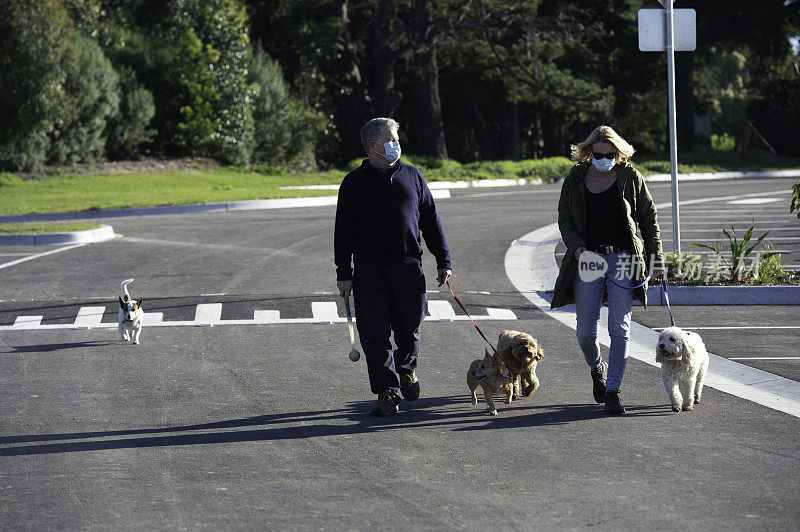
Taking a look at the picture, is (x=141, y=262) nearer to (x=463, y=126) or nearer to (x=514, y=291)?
(x=514, y=291)

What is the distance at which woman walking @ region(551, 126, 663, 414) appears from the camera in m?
7.06

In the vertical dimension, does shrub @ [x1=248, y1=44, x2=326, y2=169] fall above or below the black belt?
above

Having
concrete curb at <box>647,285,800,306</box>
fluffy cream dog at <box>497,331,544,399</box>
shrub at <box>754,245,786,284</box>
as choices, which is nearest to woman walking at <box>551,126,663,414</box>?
fluffy cream dog at <box>497,331,544,399</box>

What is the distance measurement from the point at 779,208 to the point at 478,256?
34.7 feet

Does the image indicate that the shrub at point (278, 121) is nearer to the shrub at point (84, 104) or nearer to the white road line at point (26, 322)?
the shrub at point (84, 104)

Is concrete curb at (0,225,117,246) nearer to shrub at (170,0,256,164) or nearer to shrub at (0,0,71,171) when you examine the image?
shrub at (0,0,71,171)

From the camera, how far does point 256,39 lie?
154 ft

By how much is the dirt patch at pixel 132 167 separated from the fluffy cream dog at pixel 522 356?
29.6m

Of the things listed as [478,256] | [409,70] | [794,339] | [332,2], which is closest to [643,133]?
[409,70]

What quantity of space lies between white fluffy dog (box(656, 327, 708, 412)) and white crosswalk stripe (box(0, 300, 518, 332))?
155 inches

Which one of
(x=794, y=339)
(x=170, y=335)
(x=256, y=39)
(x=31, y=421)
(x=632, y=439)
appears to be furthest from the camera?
(x=256, y=39)

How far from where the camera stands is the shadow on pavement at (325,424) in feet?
21.4

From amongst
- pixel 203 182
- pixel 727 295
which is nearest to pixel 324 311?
pixel 727 295

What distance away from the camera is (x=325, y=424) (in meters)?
6.91
